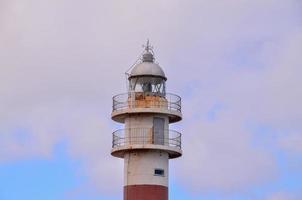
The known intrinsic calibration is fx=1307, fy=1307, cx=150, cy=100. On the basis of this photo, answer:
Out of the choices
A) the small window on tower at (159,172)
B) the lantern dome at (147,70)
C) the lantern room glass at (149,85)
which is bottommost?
the small window on tower at (159,172)

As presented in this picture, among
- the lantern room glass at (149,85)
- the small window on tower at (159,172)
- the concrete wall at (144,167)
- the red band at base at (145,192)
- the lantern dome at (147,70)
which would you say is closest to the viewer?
the red band at base at (145,192)

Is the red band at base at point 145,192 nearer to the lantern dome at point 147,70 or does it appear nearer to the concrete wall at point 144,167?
the concrete wall at point 144,167

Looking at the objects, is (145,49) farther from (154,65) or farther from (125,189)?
(125,189)

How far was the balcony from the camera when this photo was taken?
198 feet

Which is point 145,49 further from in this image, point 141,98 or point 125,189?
point 125,189

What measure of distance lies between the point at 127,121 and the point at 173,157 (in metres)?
2.79

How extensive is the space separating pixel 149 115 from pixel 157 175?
2834 millimetres

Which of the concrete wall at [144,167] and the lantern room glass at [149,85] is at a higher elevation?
the lantern room glass at [149,85]

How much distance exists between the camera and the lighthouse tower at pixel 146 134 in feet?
198

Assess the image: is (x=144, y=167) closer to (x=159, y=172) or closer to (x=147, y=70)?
(x=159, y=172)

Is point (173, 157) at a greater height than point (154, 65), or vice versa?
point (154, 65)

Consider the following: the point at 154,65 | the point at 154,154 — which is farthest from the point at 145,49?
the point at 154,154

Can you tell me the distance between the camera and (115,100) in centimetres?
6150

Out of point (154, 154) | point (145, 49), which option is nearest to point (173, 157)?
point (154, 154)
